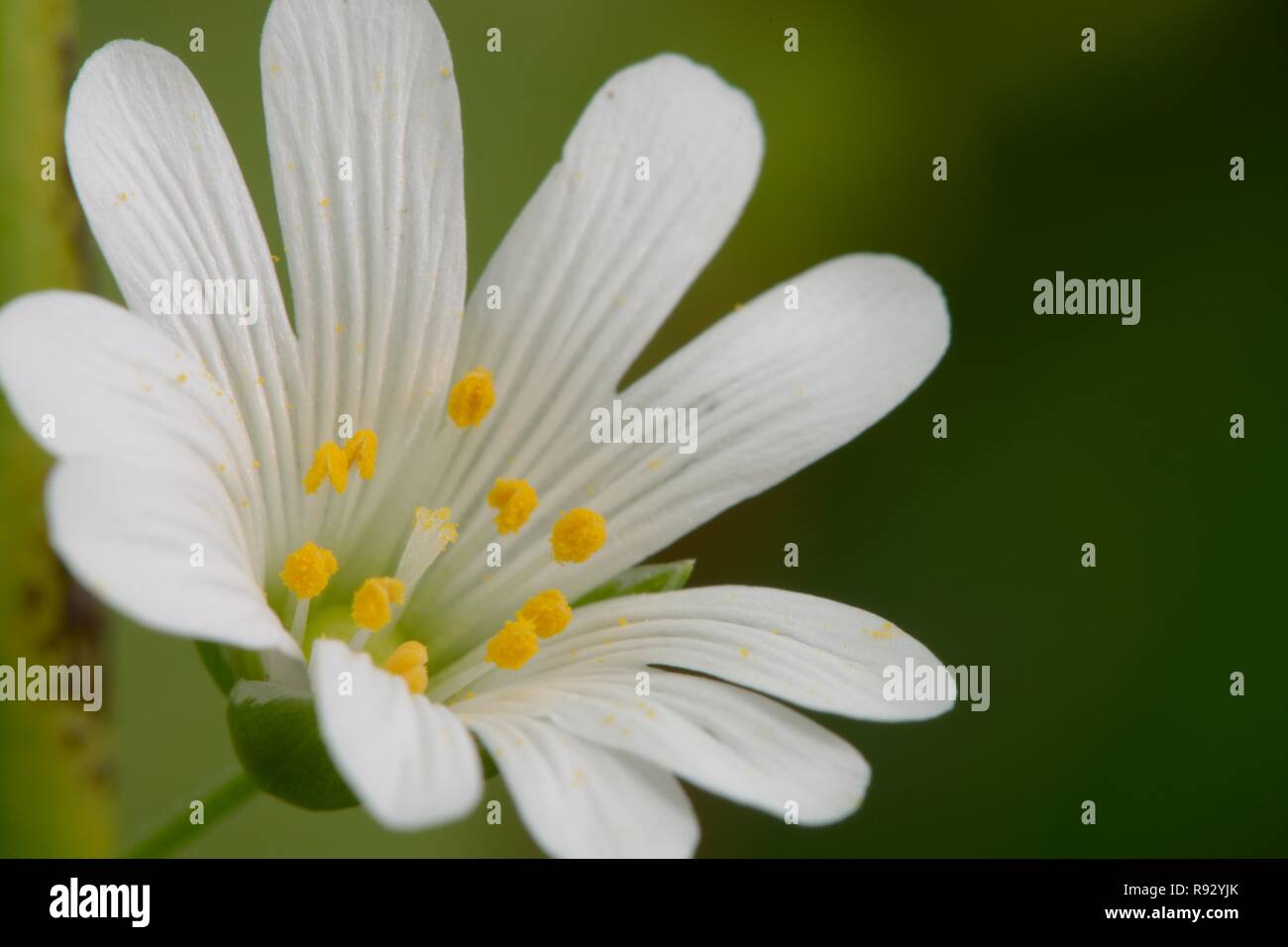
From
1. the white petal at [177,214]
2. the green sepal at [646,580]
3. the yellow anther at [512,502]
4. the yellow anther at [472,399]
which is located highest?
the white petal at [177,214]

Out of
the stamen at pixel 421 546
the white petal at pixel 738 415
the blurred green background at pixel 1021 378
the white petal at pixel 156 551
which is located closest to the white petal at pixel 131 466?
the white petal at pixel 156 551

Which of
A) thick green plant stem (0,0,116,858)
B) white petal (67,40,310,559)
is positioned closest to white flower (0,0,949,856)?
white petal (67,40,310,559)

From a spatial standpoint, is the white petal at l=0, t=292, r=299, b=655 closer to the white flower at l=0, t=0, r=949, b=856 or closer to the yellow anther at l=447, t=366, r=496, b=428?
the white flower at l=0, t=0, r=949, b=856

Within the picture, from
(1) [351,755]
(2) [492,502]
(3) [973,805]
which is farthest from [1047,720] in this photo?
(1) [351,755]

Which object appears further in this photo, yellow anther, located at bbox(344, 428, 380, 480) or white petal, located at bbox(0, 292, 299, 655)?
yellow anther, located at bbox(344, 428, 380, 480)

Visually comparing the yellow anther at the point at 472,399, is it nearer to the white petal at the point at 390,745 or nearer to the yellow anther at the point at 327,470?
the yellow anther at the point at 327,470

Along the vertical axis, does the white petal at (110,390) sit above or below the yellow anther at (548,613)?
above

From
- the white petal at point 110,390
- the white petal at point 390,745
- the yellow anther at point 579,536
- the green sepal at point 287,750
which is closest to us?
the white petal at point 390,745
